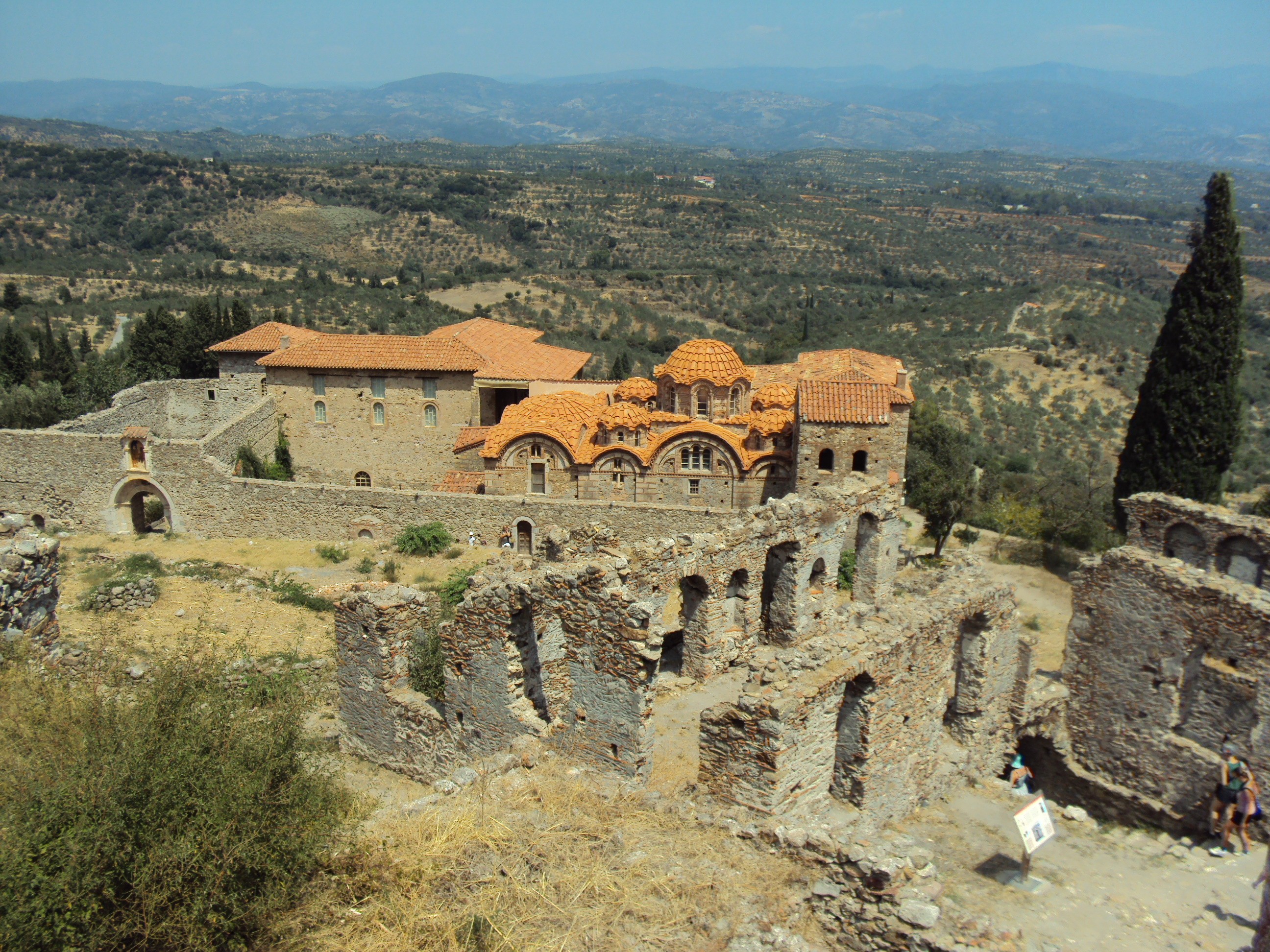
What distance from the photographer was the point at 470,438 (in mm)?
30688

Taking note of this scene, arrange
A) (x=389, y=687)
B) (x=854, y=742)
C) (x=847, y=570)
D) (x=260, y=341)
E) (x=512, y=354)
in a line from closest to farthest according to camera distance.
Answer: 1. (x=854, y=742)
2. (x=389, y=687)
3. (x=847, y=570)
4. (x=260, y=341)
5. (x=512, y=354)

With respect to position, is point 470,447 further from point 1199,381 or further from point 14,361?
point 14,361

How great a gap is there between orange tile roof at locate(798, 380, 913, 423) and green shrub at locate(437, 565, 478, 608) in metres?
9.98

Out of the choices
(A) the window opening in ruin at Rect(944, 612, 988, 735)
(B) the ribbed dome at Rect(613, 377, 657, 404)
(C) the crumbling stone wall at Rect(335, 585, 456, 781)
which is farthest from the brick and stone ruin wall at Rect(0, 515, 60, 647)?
(B) the ribbed dome at Rect(613, 377, 657, 404)

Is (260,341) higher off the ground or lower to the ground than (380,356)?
higher

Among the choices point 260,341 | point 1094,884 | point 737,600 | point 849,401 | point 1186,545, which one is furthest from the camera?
point 260,341

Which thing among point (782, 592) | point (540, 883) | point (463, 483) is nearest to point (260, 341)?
point (463, 483)

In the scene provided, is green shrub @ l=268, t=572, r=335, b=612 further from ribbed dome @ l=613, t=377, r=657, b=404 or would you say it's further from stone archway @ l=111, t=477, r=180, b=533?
ribbed dome @ l=613, t=377, r=657, b=404

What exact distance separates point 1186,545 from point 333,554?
65.4ft

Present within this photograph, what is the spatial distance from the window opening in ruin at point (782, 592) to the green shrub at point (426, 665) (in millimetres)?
5607

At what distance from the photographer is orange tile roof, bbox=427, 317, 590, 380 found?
1292 inches

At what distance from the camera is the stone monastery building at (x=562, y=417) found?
82.7ft

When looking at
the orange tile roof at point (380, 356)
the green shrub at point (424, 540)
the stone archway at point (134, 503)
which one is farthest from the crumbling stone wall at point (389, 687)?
the orange tile roof at point (380, 356)

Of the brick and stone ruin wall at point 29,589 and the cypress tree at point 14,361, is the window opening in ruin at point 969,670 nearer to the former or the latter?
the brick and stone ruin wall at point 29,589
